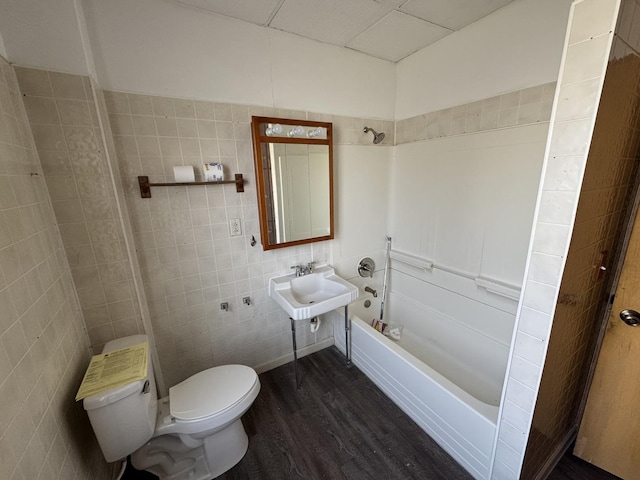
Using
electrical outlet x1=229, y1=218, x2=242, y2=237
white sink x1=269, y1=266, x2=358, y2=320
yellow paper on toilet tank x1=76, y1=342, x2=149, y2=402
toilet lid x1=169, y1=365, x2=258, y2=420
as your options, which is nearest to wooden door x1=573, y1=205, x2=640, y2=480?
white sink x1=269, y1=266, x2=358, y2=320

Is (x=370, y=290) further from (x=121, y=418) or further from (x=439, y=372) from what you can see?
(x=121, y=418)

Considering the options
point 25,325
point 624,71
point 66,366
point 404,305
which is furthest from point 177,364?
point 624,71

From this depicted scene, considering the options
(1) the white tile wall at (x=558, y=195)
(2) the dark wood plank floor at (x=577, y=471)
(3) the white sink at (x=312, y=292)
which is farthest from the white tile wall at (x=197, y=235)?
(2) the dark wood plank floor at (x=577, y=471)

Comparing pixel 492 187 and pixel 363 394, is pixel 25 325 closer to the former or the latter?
pixel 363 394

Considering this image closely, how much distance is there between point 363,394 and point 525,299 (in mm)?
1401

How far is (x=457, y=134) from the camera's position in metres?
1.89

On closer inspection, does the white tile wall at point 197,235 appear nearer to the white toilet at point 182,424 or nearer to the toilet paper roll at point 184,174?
the toilet paper roll at point 184,174

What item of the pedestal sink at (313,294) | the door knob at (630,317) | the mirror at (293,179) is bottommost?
the pedestal sink at (313,294)

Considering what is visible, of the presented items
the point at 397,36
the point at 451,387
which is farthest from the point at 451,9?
the point at 451,387

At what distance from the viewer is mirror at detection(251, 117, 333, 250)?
1783 mm

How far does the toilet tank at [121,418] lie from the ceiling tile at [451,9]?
245 cm

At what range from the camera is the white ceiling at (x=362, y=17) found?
1493 mm

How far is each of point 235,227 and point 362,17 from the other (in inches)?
61.5

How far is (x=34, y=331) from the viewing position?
0.91 meters
